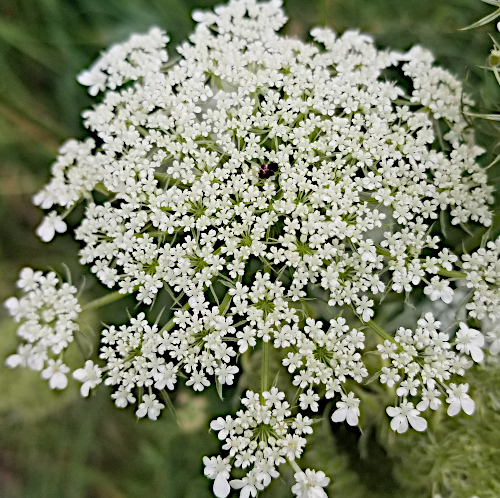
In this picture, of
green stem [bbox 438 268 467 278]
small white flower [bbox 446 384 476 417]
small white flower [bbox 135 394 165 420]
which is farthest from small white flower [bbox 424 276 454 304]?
small white flower [bbox 135 394 165 420]

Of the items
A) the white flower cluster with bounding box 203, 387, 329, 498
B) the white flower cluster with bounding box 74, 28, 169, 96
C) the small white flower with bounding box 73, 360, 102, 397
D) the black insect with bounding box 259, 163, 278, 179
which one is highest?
the white flower cluster with bounding box 74, 28, 169, 96

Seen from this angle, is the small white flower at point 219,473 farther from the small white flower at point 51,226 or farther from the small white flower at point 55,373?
the small white flower at point 51,226

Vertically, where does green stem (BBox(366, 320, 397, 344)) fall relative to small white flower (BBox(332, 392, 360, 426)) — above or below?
above

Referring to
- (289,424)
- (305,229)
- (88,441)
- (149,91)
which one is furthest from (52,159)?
(289,424)

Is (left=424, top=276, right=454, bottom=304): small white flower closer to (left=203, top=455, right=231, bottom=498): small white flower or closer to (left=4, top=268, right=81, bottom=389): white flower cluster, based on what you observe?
(left=203, top=455, right=231, bottom=498): small white flower

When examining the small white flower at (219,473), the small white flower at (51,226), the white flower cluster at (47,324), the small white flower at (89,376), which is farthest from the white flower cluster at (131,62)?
the small white flower at (219,473)

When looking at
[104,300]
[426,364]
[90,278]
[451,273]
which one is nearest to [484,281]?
[451,273]
